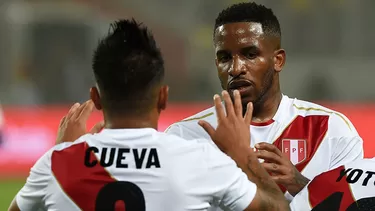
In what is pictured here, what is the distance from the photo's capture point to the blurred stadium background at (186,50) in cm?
1712

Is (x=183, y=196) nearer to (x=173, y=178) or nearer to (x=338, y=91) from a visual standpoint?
(x=173, y=178)

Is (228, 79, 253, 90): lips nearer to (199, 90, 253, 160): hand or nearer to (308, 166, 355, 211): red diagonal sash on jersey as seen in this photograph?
(199, 90, 253, 160): hand

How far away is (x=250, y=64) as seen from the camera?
469 cm

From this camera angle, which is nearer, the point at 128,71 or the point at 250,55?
the point at 128,71

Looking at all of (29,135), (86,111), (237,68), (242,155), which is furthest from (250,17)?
(29,135)

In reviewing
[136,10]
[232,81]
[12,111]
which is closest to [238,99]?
[232,81]

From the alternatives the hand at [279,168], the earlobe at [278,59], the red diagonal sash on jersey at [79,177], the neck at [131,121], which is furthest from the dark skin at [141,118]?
the earlobe at [278,59]

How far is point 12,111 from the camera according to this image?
15312mm

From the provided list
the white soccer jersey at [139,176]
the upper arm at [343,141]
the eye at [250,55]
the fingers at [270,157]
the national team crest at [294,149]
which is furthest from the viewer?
the eye at [250,55]

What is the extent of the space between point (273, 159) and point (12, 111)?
39.2 feet

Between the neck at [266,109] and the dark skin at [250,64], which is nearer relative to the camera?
the dark skin at [250,64]

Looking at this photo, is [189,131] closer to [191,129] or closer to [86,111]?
[191,129]

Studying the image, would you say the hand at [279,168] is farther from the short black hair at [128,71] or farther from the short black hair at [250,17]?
the short black hair at [250,17]

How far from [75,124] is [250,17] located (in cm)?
137
